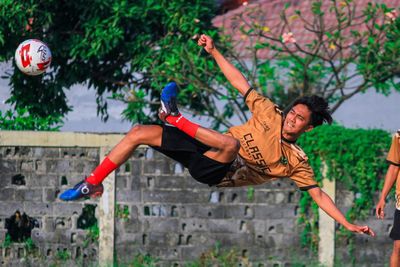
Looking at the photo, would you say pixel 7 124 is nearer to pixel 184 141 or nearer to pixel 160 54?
pixel 160 54

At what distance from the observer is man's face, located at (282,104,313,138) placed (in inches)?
364

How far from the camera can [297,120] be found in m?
9.27

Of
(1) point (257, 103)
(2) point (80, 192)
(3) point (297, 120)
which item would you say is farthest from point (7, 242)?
(3) point (297, 120)

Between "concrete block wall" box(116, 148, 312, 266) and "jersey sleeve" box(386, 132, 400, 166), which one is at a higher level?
"jersey sleeve" box(386, 132, 400, 166)

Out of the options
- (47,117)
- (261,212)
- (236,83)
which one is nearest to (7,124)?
(47,117)

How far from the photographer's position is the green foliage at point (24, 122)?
47.8 feet

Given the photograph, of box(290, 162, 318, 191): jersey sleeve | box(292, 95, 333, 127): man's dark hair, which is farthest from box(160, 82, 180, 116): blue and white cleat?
box(290, 162, 318, 191): jersey sleeve

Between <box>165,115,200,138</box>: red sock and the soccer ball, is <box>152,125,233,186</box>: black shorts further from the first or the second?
the soccer ball

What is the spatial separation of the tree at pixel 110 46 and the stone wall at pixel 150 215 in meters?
1.84

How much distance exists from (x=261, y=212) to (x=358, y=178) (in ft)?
4.18

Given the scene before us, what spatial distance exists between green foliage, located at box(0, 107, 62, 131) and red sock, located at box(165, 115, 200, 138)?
246 inches

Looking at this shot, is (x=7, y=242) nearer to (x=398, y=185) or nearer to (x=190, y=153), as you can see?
(x=398, y=185)

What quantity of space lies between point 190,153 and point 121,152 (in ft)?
1.98

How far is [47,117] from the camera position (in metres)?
15.2
